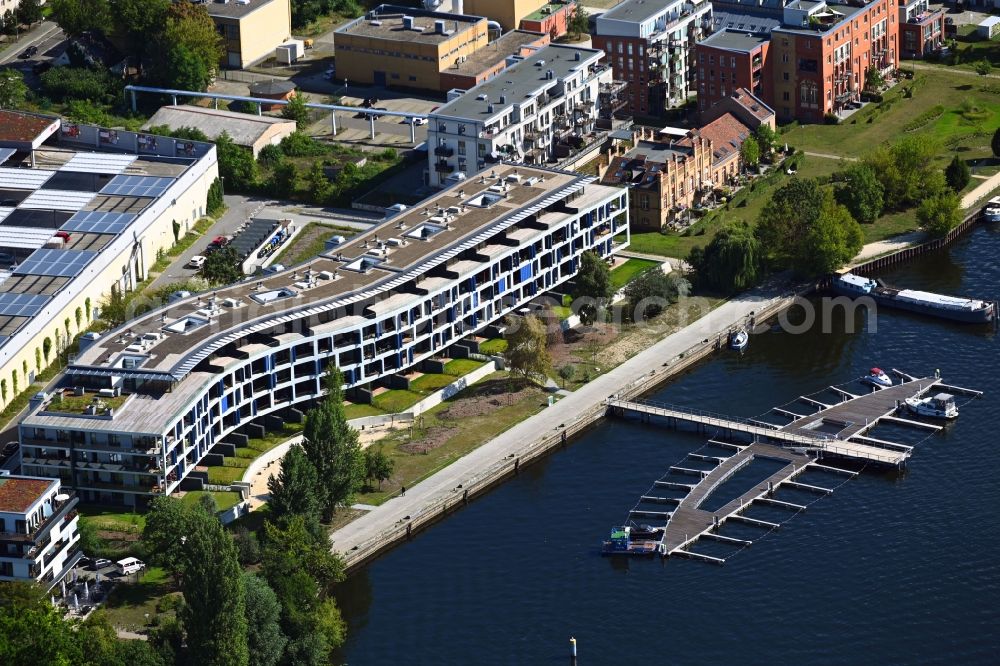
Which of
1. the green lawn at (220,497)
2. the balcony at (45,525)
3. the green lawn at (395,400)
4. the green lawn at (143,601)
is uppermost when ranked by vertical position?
the balcony at (45,525)

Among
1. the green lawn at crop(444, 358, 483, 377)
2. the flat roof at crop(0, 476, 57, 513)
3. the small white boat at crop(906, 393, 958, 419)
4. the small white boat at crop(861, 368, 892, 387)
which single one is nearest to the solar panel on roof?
the flat roof at crop(0, 476, 57, 513)

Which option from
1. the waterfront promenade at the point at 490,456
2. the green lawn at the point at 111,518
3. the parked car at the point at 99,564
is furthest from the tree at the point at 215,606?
the green lawn at the point at 111,518

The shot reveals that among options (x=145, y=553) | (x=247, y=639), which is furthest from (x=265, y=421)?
(x=247, y=639)

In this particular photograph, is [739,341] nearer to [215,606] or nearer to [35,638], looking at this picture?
[215,606]

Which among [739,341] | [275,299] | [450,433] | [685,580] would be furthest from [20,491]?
[739,341]

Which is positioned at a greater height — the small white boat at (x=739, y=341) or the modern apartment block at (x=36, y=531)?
the modern apartment block at (x=36, y=531)

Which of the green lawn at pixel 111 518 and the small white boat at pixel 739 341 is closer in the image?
the green lawn at pixel 111 518

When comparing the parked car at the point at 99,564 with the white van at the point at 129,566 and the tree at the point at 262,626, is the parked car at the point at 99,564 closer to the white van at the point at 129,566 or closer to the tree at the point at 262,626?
the white van at the point at 129,566
